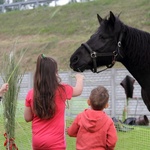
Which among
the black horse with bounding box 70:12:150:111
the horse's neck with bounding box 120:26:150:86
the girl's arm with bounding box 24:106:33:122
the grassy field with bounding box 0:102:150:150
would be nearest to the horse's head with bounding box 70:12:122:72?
the black horse with bounding box 70:12:150:111

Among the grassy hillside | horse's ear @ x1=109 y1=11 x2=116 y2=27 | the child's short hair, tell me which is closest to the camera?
the child's short hair

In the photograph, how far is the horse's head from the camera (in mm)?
5094

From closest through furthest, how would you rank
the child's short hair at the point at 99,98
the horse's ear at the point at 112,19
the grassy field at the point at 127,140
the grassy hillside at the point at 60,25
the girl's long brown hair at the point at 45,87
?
the girl's long brown hair at the point at 45,87
the child's short hair at the point at 99,98
the horse's ear at the point at 112,19
the grassy field at the point at 127,140
the grassy hillside at the point at 60,25

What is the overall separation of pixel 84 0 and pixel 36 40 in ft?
32.6

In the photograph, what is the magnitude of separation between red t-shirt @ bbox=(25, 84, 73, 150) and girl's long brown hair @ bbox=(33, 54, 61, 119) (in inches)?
2.7

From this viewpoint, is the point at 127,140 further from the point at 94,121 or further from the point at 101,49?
the point at 94,121

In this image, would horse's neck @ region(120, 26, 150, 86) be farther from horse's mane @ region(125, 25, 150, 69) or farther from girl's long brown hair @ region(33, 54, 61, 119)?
girl's long brown hair @ region(33, 54, 61, 119)

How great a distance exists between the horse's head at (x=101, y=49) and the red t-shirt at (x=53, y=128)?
1096mm

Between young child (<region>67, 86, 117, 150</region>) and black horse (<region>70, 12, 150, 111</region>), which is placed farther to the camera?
black horse (<region>70, 12, 150, 111</region>)

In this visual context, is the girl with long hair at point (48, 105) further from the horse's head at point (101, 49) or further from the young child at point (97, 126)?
the horse's head at point (101, 49)

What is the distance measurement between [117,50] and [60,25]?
2527cm

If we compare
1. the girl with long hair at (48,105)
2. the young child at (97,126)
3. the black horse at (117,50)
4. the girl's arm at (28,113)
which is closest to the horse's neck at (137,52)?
the black horse at (117,50)

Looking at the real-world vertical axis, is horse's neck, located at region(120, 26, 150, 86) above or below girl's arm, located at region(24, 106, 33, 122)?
above

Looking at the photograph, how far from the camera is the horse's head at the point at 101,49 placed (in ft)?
16.7
